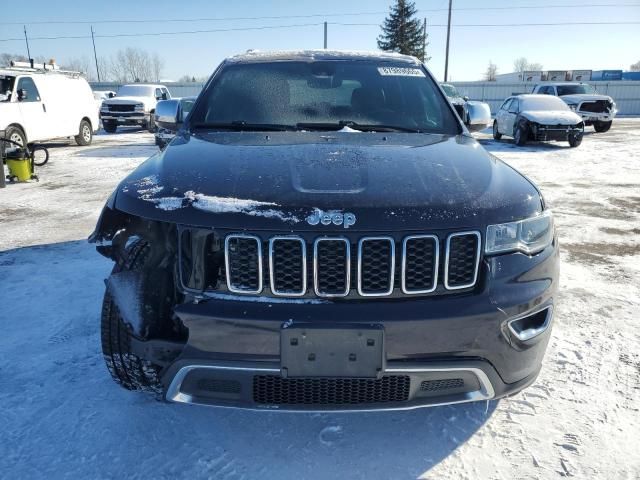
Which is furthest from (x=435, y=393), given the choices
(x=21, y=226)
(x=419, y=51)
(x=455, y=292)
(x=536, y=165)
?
(x=419, y=51)

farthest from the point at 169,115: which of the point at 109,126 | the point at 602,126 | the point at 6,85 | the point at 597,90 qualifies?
the point at 597,90

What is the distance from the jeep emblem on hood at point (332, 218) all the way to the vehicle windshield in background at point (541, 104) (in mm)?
13664

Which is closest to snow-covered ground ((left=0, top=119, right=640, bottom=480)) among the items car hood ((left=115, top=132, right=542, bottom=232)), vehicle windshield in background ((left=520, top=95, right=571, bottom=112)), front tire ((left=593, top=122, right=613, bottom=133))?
car hood ((left=115, top=132, right=542, bottom=232))

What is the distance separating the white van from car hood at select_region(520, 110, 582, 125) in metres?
12.0

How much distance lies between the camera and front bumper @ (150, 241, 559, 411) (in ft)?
5.65

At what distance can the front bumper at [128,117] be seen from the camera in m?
17.5

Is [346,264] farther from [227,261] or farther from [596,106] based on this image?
[596,106]

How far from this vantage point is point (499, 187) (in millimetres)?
2014

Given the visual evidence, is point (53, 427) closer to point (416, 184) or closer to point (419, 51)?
point (416, 184)

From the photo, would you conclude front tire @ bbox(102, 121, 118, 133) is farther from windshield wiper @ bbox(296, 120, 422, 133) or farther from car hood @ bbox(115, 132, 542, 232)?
car hood @ bbox(115, 132, 542, 232)

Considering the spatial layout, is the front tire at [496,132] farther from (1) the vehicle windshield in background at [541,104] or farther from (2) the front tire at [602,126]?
(2) the front tire at [602,126]

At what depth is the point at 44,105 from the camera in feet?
37.8

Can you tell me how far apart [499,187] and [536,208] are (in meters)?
0.17

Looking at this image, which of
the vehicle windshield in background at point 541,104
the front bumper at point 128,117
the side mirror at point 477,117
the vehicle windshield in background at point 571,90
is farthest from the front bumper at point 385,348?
the vehicle windshield in background at point 571,90
